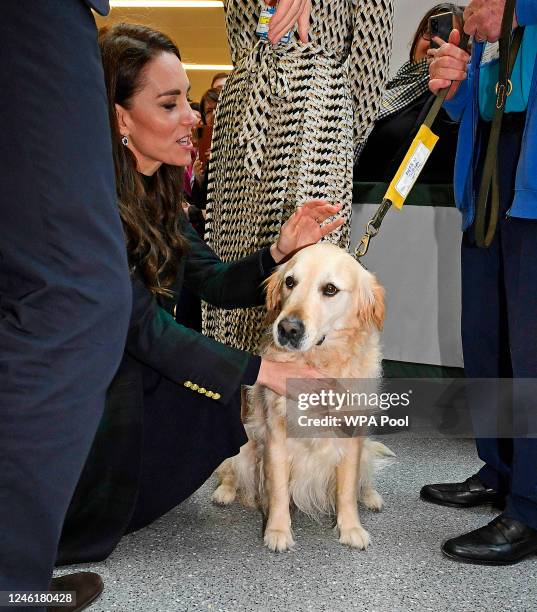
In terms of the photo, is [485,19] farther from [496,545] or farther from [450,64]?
[496,545]

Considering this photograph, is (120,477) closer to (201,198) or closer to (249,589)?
(249,589)

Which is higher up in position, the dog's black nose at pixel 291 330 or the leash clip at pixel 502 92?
the leash clip at pixel 502 92

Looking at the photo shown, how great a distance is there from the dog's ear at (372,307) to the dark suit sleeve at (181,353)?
394mm

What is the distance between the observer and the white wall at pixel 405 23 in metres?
3.49

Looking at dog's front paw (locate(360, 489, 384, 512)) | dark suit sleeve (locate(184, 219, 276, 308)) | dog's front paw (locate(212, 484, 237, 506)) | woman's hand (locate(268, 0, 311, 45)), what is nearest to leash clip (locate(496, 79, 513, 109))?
woman's hand (locate(268, 0, 311, 45))

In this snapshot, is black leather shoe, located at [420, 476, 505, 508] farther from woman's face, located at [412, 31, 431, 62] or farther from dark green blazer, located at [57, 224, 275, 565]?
woman's face, located at [412, 31, 431, 62]

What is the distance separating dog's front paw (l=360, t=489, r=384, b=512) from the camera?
208 cm

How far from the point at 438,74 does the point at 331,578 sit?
51.6 inches

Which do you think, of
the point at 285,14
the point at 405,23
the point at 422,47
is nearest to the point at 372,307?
the point at 285,14

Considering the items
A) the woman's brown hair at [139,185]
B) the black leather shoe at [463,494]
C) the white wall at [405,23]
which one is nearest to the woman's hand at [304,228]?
the woman's brown hair at [139,185]

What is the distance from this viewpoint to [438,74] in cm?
193

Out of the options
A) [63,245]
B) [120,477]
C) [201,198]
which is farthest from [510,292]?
[201,198]

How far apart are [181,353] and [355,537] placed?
2.16ft
